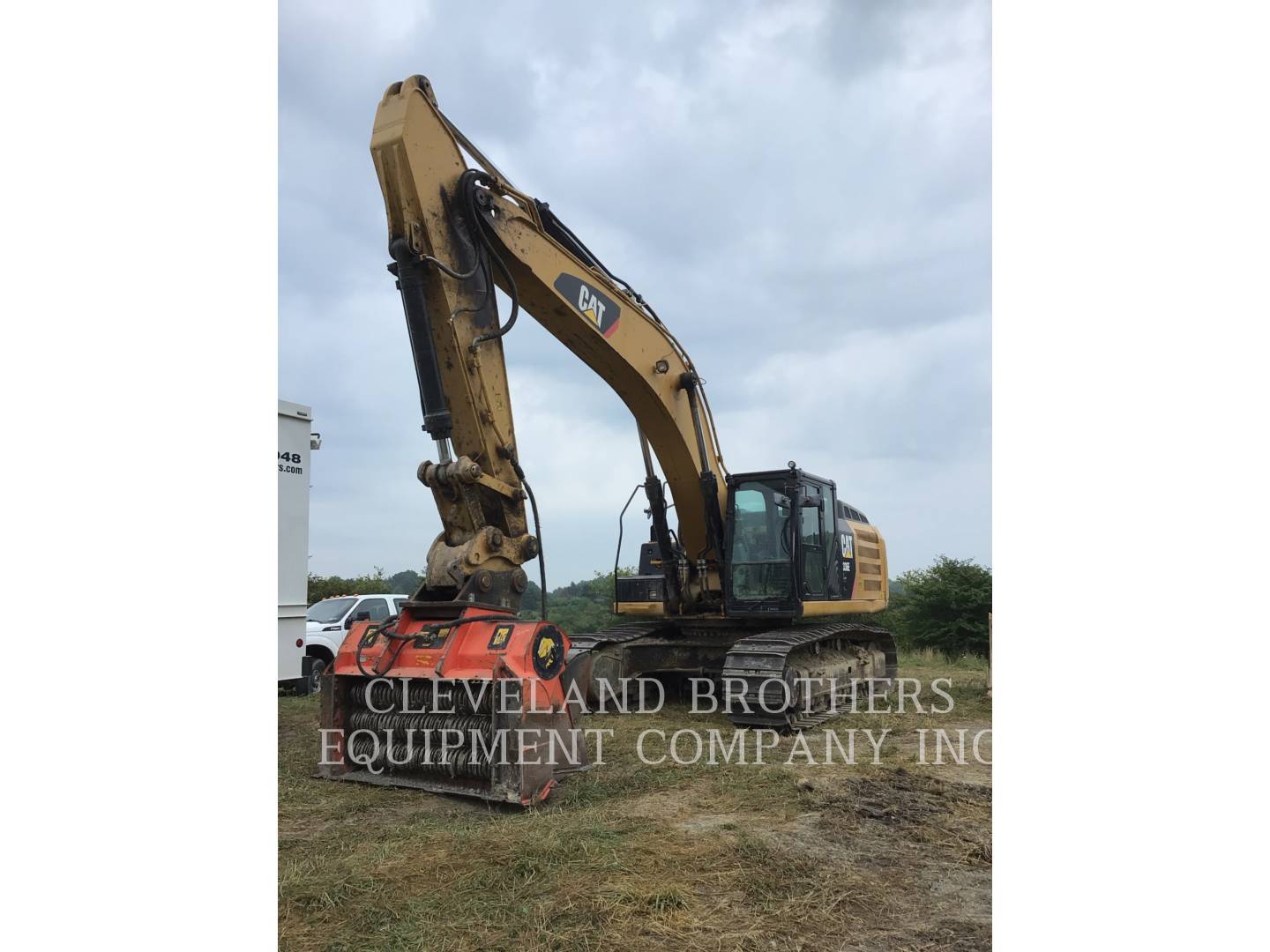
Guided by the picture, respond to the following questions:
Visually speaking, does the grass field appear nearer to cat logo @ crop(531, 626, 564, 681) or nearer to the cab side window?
cat logo @ crop(531, 626, 564, 681)

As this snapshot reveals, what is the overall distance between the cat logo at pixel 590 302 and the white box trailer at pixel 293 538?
473 centimetres

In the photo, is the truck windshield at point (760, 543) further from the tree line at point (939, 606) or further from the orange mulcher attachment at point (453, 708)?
the tree line at point (939, 606)

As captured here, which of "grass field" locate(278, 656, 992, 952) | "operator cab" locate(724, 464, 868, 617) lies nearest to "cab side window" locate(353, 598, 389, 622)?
"operator cab" locate(724, 464, 868, 617)

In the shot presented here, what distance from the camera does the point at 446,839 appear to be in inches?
165

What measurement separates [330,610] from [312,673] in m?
1.68

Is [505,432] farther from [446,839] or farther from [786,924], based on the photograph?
[786,924]

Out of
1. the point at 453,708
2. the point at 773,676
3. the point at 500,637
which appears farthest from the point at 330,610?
the point at 500,637

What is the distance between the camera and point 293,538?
32.8 ft

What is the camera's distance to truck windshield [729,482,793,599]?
8188 mm

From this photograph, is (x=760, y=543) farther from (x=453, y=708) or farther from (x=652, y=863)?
(x=652, y=863)

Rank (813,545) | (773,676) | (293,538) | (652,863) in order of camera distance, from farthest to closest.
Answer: (293,538) < (813,545) < (773,676) < (652,863)

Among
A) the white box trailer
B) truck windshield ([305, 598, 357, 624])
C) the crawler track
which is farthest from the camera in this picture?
truck windshield ([305, 598, 357, 624])

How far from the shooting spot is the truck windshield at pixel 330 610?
11961mm

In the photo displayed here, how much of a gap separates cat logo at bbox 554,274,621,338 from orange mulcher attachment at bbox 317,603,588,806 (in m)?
2.55
